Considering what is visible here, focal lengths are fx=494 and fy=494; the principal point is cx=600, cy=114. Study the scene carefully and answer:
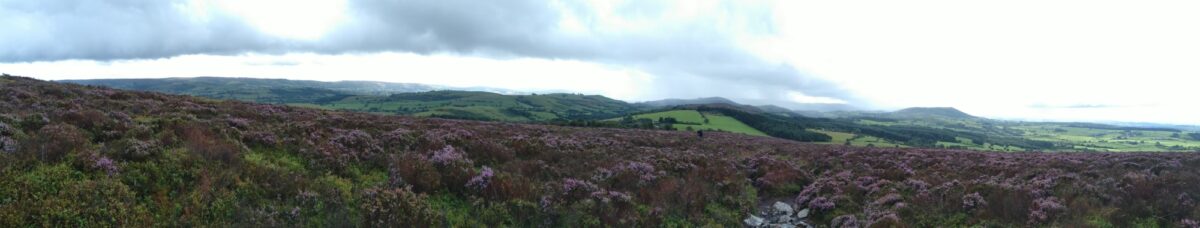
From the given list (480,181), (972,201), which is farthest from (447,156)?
(972,201)

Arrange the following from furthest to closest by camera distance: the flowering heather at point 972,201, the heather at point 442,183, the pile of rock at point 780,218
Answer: the pile of rock at point 780,218
the flowering heather at point 972,201
the heather at point 442,183

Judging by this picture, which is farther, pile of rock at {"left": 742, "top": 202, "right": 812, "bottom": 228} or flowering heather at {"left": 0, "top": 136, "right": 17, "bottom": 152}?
pile of rock at {"left": 742, "top": 202, "right": 812, "bottom": 228}

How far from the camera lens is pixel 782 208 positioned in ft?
58.8

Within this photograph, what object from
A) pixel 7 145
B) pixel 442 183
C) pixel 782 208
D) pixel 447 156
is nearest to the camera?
pixel 7 145

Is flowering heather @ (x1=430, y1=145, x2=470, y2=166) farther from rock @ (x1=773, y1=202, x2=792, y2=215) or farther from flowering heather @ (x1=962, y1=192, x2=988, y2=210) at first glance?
flowering heather @ (x1=962, y1=192, x2=988, y2=210)

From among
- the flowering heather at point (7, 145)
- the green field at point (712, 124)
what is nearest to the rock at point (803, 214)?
the flowering heather at point (7, 145)

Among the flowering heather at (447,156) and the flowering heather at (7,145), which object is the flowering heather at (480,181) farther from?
the flowering heather at (7,145)

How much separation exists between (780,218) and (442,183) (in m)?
11.0

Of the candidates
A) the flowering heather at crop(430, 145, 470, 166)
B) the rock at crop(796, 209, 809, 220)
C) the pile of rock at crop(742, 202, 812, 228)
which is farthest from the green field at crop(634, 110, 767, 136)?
the flowering heather at crop(430, 145, 470, 166)

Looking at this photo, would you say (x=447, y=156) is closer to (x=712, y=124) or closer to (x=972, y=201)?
(x=972, y=201)

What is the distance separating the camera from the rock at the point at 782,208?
57.7 ft

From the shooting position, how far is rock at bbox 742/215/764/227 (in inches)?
A: 615

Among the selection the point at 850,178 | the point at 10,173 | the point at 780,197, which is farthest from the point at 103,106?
the point at 850,178

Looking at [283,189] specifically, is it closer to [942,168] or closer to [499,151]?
[499,151]
